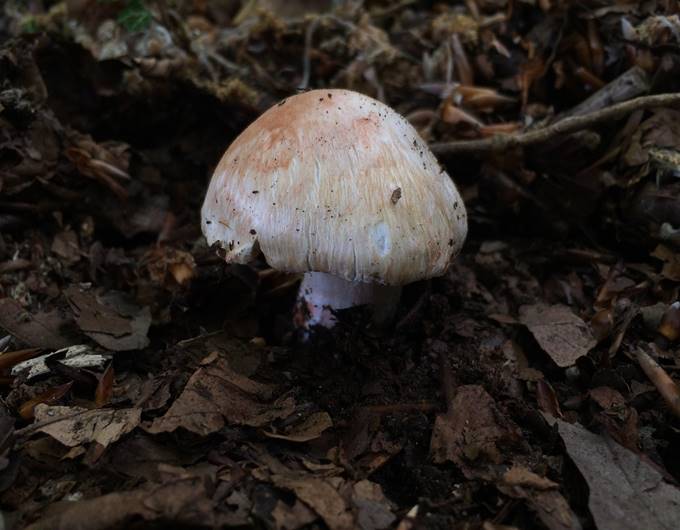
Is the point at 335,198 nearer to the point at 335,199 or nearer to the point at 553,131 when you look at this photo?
the point at 335,199

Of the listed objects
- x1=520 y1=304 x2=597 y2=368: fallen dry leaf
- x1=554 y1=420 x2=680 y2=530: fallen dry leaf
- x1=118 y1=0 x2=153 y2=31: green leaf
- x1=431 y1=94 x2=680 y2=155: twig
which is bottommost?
x1=554 y1=420 x2=680 y2=530: fallen dry leaf

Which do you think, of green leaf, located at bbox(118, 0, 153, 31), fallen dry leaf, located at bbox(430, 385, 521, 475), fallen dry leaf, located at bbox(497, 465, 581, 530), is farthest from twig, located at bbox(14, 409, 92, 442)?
green leaf, located at bbox(118, 0, 153, 31)

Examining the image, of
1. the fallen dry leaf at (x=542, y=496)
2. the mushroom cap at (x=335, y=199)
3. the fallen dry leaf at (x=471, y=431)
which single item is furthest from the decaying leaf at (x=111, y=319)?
the fallen dry leaf at (x=542, y=496)

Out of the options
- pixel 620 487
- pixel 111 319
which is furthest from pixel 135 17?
pixel 620 487

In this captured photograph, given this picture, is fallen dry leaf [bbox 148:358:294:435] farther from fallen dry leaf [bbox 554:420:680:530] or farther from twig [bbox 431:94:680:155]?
twig [bbox 431:94:680:155]

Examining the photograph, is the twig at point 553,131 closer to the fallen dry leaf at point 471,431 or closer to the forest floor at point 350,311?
the forest floor at point 350,311

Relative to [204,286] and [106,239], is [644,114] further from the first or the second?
[106,239]

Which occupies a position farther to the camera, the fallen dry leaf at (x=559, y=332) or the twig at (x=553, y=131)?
the twig at (x=553, y=131)
